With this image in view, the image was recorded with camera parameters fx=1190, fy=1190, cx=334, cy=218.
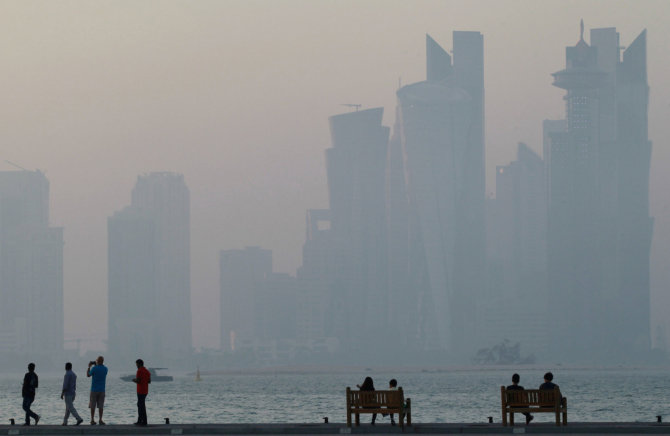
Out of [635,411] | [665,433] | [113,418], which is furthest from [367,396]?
[635,411]

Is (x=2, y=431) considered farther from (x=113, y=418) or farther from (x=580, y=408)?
(x=580, y=408)

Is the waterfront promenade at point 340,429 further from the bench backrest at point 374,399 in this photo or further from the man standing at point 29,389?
the man standing at point 29,389

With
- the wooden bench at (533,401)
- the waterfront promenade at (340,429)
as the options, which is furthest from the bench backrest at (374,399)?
the wooden bench at (533,401)

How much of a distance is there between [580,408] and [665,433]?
71187mm

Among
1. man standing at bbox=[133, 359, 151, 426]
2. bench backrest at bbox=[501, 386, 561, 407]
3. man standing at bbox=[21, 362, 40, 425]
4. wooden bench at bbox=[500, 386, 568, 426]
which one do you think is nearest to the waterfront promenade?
wooden bench at bbox=[500, 386, 568, 426]

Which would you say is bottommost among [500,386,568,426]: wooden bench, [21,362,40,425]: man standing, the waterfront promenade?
the waterfront promenade

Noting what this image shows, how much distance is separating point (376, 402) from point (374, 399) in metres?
0.11

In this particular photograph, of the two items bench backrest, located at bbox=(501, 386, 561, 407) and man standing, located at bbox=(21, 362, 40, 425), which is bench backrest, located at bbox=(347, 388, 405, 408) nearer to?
bench backrest, located at bbox=(501, 386, 561, 407)

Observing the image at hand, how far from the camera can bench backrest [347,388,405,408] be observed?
34.6m

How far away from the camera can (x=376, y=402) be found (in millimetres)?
35125

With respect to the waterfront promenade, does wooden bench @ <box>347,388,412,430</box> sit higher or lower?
higher

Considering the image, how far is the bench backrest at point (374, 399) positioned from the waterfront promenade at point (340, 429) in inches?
30.1

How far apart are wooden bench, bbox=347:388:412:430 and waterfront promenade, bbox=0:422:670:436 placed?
1.99 ft

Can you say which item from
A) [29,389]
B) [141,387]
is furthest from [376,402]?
[29,389]
